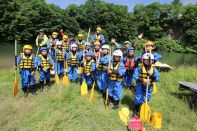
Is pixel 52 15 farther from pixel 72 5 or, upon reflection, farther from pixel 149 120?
pixel 149 120

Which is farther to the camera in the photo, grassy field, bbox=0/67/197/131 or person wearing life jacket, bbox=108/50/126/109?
person wearing life jacket, bbox=108/50/126/109

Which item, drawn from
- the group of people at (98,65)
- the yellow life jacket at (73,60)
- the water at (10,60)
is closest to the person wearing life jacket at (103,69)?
the group of people at (98,65)

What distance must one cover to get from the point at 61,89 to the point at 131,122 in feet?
9.77

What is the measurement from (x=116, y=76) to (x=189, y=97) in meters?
3.11

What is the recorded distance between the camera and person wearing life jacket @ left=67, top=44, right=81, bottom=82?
10359 mm

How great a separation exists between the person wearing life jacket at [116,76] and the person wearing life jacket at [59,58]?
2792mm

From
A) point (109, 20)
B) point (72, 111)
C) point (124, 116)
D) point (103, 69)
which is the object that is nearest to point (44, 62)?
point (103, 69)

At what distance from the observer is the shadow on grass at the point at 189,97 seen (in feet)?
30.2

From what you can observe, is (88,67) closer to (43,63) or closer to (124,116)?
(43,63)

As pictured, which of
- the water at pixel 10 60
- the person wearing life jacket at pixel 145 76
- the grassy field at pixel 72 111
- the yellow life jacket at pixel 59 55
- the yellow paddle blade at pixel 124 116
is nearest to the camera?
the grassy field at pixel 72 111

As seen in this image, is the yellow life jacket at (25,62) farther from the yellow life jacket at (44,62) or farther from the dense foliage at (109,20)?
the dense foliage at (109,20)

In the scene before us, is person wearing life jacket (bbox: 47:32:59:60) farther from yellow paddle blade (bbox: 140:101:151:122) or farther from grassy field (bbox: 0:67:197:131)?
yellow paddle blade (bbox: 140:101:151:122)

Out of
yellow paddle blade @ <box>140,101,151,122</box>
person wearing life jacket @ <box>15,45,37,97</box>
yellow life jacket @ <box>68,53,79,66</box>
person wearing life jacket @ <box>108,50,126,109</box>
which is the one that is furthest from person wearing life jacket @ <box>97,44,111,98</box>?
person wearing life jacket @ <box>15,45,37,97</box>

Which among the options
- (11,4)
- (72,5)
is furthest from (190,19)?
(11,4)
